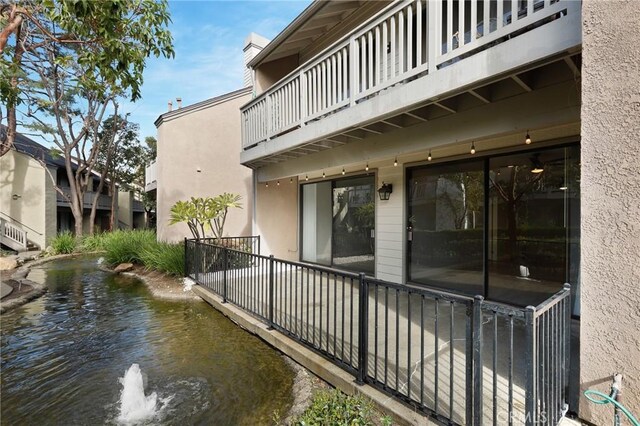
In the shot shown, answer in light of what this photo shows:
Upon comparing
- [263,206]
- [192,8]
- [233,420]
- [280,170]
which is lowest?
[233,420]

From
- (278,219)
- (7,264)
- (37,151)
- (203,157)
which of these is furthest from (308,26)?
(37,151)

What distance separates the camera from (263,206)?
345 inches

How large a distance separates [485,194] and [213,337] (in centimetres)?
461

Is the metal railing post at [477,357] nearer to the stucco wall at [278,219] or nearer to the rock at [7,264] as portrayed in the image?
the stucco wall at [278,219]

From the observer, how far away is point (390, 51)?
5191mm

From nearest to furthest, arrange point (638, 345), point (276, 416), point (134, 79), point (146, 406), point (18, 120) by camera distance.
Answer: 1. point (638, 345)
2. point (276, 416)
3. point (146, 406)
4. point (134, 79)
5. point (18, 120)

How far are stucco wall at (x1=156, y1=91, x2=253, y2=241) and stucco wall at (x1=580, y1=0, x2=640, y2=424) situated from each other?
1030 centimetres

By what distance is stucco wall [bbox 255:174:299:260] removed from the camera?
345 inches

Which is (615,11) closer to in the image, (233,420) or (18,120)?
(233,420)

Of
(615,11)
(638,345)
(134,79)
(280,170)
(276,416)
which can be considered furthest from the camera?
(280,170)

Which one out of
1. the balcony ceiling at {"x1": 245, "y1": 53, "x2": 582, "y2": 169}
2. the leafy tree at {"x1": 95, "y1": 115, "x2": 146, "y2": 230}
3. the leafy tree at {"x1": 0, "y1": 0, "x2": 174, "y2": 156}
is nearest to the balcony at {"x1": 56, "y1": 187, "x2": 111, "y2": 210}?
the leafy tree at {"x1": 95, "y1": 115, "x2": 146, "y2": 230}

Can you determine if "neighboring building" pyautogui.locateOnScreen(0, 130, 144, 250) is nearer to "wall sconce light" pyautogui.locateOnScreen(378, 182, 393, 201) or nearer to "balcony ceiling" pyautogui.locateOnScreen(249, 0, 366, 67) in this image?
"balcony ceiling" pyautogui.locateOnScreen(249, 0, 366, 67)

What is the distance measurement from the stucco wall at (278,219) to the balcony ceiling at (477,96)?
129 inches

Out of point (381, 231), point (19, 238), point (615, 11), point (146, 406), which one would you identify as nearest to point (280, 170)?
point (381, 231)
